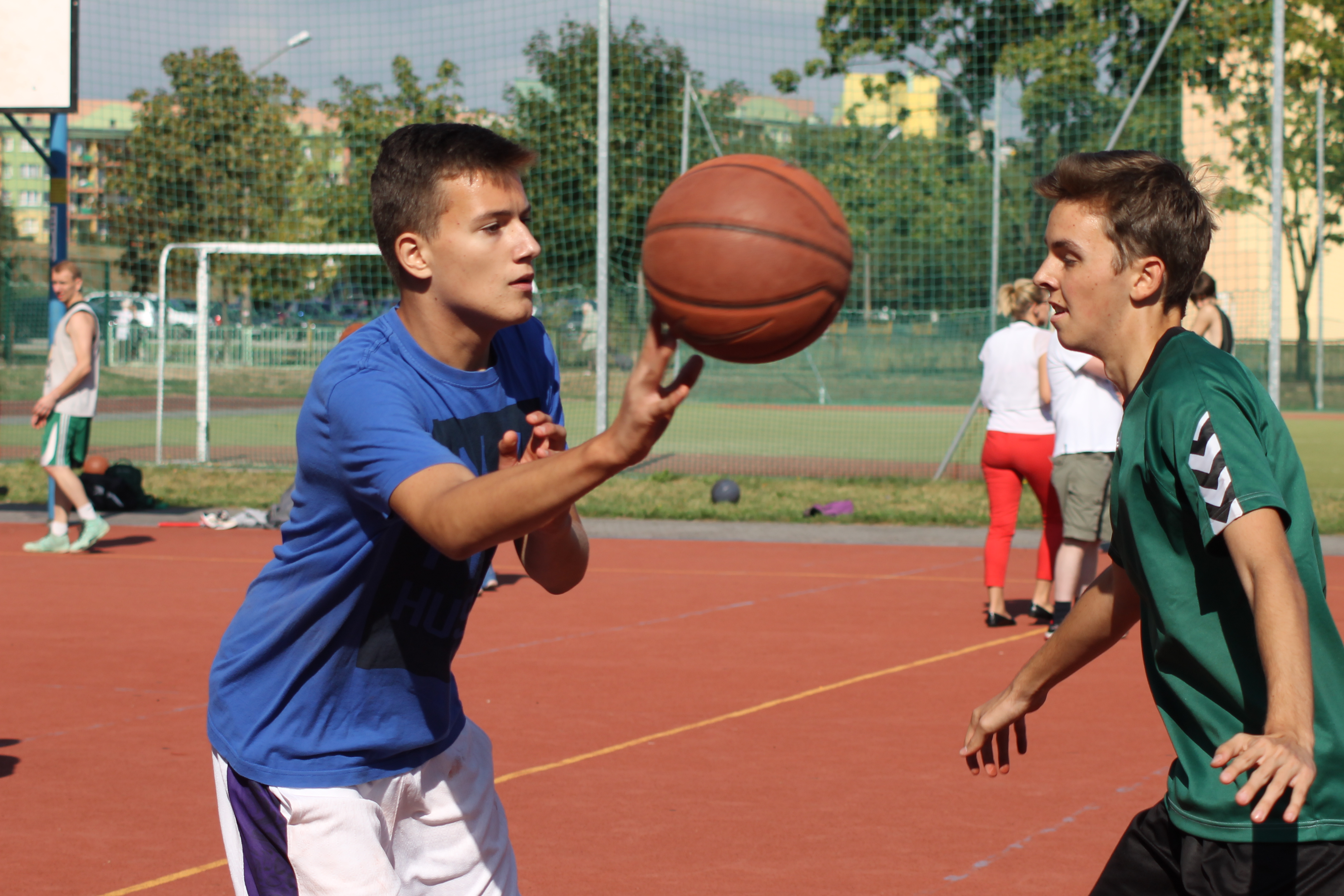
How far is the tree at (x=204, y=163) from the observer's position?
21.4 meters

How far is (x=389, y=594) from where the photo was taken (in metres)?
2.51

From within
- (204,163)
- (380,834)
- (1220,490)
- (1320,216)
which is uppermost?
(1320,216)

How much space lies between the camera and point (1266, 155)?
1905cm

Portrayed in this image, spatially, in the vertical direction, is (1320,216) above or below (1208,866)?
above

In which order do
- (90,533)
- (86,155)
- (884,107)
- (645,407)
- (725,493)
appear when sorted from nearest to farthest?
(645,407) → (90,533) → (725,493) → (884,107) → (86,155)

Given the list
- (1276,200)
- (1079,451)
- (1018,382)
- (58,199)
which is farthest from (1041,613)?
(58,199)

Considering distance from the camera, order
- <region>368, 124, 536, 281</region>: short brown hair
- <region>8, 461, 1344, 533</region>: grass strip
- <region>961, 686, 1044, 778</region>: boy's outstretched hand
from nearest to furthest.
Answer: <region>368, 124, 536, 281</region>: short brown hair < <region>961, 686, 1044, 778</region>: boy's outstretched hand < <region>8, 461, 1344, 533</region>: grass strip

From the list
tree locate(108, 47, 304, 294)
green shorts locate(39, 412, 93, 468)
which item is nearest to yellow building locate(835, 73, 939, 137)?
tree locate(108, 47, 304, 294)

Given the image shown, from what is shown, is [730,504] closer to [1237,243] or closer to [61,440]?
[61,440]

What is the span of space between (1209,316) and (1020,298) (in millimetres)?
1148

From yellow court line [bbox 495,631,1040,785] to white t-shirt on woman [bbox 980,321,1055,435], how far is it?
1.16 meters

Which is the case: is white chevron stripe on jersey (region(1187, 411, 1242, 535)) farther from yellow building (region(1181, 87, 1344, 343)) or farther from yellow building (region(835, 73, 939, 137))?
yellow building (region(835, 73, 939, 137))

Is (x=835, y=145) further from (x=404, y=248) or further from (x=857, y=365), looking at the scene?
(x=404, y=248)

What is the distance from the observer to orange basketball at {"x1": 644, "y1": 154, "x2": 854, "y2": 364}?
225 centimetres
